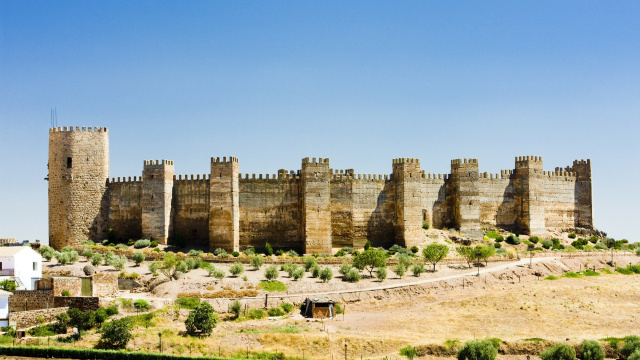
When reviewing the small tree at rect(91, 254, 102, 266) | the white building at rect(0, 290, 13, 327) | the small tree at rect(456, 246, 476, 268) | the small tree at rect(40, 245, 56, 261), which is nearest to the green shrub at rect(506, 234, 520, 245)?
the small tree at rect(456, 246, 476, 268)

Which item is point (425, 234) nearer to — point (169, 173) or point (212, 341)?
point (169, 173)

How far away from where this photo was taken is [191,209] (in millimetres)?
55781

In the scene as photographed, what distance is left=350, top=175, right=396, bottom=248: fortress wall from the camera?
56844mm

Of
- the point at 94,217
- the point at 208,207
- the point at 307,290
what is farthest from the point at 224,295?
the point at 94,217

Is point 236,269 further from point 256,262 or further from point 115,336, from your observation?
point 115,336

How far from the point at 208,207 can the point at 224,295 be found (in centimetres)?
1399

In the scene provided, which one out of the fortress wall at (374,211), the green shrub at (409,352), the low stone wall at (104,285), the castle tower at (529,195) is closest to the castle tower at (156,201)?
the low stone wall at (104,285)

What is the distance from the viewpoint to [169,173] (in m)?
55.6

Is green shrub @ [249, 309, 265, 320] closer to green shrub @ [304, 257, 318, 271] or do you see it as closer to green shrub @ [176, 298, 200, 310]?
green shrub @ [176, 298, 200, 310]

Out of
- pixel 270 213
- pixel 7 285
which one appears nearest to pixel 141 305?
pixel 7 285

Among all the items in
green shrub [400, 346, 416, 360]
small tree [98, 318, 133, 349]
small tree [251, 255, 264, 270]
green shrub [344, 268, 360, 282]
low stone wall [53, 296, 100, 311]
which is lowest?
→ green shrub [400, 346, 416, 360]

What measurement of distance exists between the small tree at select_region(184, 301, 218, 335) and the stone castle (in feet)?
52.8

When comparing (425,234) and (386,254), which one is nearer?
(386,254)

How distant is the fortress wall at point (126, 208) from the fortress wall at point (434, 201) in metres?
21.4
